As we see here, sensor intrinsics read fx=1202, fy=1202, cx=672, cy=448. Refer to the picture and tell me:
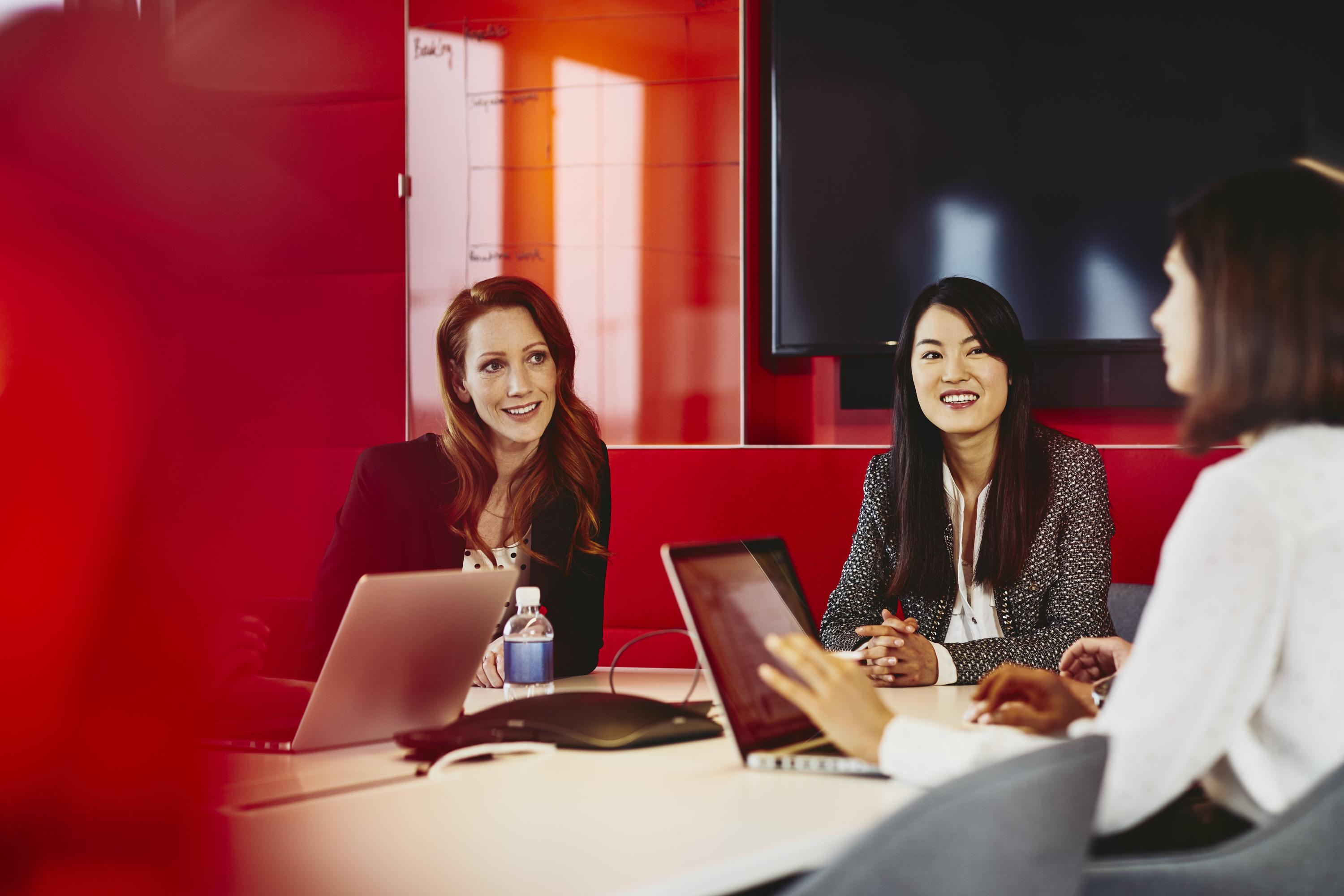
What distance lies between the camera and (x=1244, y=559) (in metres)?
0.96

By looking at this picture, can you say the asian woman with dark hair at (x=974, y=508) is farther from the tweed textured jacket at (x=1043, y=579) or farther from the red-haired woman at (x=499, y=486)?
the red-haired woman at (x=499, y=486)

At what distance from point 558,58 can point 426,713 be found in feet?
8.41

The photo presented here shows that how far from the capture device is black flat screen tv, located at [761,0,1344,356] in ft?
10.1

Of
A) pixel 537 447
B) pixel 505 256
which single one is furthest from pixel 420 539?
pixel 505 256

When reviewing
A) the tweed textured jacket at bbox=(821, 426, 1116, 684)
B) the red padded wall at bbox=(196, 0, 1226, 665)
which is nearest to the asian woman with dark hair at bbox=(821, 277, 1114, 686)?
the tweed textured jacket at bbox=(821, 426, 1116, 684)

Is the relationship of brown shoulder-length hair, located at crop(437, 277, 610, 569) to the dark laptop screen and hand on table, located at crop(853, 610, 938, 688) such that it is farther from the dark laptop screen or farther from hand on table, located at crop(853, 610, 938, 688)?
the dark laptop screen

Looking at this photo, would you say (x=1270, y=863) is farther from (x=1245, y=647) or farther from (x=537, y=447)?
(x=537, y=447)

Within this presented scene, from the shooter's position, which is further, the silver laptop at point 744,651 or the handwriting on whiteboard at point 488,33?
the handwriting on whiteboard at point 488,33

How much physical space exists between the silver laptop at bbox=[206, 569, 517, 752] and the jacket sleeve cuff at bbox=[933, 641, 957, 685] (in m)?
0.79

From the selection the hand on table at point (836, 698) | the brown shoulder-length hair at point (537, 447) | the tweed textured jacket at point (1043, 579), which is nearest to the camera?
the hand on table at point (836, 698)

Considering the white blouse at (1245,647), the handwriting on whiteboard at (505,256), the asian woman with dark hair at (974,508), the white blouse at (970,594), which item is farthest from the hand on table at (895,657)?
the handwriting on whiteboard at (505,256)

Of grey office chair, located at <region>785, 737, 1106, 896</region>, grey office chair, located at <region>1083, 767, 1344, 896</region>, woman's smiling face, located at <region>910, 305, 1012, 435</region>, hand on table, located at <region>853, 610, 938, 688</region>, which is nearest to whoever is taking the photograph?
grey office chair, located at <region>785, 737, 1106, 896</region>

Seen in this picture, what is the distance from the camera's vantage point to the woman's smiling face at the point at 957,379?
242cm

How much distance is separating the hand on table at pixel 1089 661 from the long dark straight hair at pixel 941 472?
49 cm
